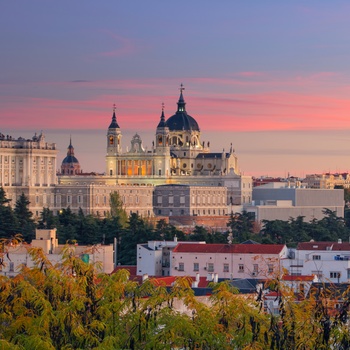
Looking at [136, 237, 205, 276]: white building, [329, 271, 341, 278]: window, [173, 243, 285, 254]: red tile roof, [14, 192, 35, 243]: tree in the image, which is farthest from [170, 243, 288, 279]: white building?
[14, 192, 35, 243]: tree

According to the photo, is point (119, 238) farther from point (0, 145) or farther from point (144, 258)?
point (0, 145)

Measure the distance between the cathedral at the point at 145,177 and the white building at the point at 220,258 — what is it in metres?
72.3

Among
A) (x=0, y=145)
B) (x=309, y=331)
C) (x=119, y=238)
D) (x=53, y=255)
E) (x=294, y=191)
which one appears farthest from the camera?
(x=294, y=191)

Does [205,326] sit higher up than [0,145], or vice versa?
[0,145]

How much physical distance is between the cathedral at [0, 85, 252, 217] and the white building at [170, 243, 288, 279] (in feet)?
237

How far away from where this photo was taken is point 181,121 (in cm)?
18838

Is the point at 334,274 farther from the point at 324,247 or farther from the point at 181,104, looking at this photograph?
the point at 181,104

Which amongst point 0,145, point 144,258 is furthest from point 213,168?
point 144,258

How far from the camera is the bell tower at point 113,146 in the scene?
17912cm

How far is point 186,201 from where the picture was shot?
6265 inches

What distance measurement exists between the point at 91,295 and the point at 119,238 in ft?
196

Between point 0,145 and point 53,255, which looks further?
point 0,145

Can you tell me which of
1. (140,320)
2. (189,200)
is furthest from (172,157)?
(140,320)

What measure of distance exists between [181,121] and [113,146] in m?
11.0
